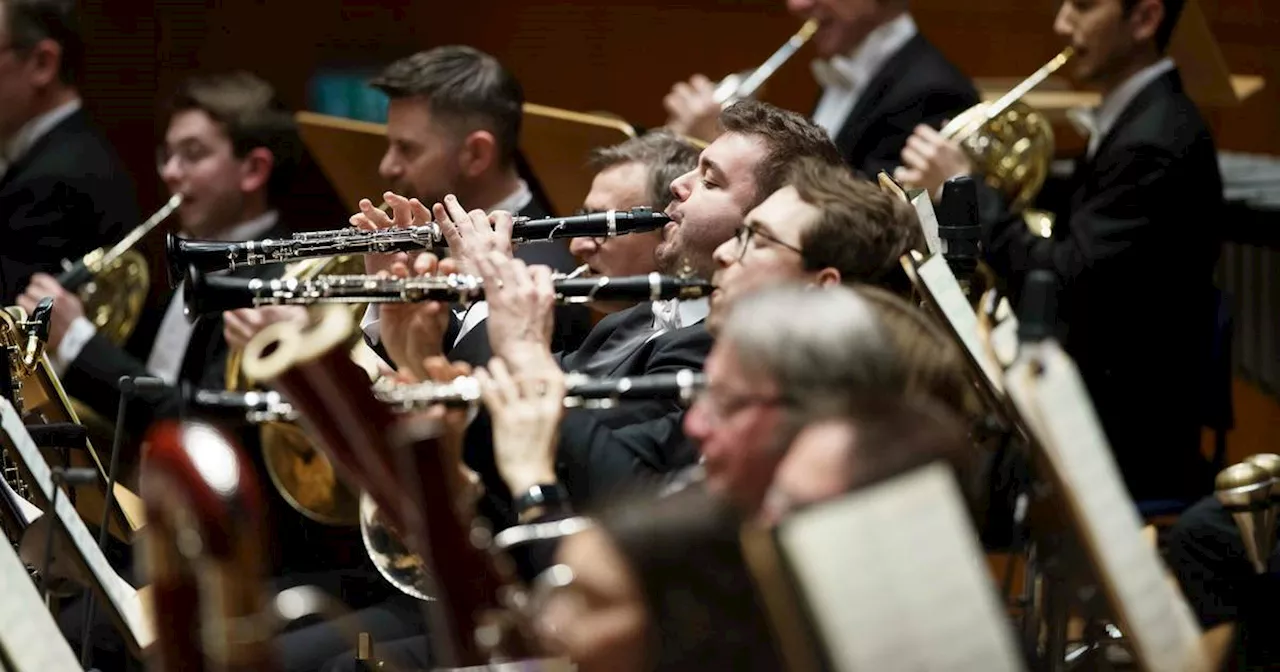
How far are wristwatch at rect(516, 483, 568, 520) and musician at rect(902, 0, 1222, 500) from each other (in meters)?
1.84

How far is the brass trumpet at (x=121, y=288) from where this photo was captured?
167 inches

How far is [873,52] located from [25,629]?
2.81 metres

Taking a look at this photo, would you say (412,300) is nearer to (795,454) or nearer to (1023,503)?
(1023,503)

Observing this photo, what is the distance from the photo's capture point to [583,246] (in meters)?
3.24

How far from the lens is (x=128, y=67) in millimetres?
5387

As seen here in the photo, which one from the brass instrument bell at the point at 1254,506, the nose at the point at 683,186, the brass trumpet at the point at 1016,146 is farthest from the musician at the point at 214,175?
the brass instrument bell at the point at 1254,506

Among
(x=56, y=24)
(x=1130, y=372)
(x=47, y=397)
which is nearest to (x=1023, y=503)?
(x=1130, y=372)

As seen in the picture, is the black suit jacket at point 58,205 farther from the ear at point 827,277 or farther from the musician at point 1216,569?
the musician at point 1216,569

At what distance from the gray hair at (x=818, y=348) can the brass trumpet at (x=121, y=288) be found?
2.88 meters

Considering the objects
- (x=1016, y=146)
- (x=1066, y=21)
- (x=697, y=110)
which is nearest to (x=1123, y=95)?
(x=1066, y=21)

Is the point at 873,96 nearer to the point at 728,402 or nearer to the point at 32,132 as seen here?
the point at 32,132

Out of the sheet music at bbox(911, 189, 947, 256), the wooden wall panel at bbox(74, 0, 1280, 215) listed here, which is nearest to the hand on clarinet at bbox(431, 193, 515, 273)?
the sheet music at bbox(911, 189, 947, 256)

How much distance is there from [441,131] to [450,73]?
14 cm

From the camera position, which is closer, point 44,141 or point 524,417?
point 524,417
